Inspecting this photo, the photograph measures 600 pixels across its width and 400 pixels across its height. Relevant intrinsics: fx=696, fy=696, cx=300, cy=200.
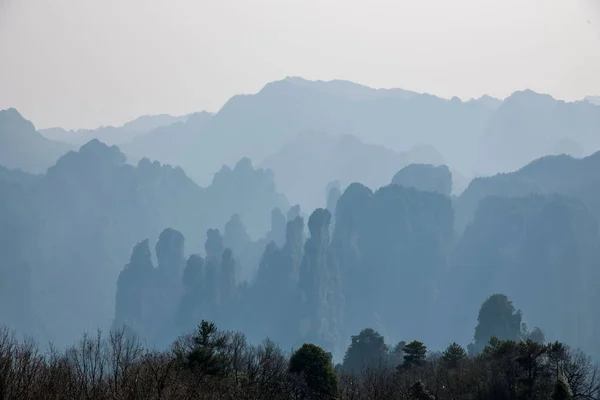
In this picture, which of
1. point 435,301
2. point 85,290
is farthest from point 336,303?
point 85,290

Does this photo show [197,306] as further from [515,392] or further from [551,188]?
[515,392]

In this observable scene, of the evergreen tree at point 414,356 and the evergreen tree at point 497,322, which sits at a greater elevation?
the evergreen tree at point 497,322

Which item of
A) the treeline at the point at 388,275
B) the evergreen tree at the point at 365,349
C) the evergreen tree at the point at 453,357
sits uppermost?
the treeline at the point at 388,275

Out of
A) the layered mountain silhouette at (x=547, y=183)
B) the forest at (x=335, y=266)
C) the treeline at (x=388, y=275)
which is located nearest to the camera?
the forest at (x=335, y=266)

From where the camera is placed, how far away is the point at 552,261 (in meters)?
118

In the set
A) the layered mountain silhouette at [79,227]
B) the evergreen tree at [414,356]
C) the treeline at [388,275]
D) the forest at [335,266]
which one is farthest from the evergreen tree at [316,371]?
the layered mountain silhouette at [79,227]

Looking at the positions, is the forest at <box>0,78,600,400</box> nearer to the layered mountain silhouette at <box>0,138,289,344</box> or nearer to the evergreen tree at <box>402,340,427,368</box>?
the layered mountain silhouette at <box>0,138,289,344</box>

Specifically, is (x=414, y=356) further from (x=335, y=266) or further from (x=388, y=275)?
(x=388, y=275)

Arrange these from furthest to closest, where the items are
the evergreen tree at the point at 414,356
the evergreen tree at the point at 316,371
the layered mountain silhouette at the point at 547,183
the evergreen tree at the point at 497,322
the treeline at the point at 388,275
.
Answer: the layered mountain silhouette at the point at 547,183 → the treeline at the point at 388,275 → the evergreen tree at the point at 497,322 → the evergreen tree at the point at 414,356 → the evergreen tree at the point at 316,371

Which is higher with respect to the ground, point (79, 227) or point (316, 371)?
point (79, 227)

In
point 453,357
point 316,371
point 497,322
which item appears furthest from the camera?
point 497,322

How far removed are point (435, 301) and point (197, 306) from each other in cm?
4531

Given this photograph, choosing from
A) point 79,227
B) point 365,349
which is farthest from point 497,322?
point 79,227

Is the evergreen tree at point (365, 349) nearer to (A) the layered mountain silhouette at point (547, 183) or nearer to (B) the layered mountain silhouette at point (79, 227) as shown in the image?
(A) the layered mountain silhouette at point (547, 183)
